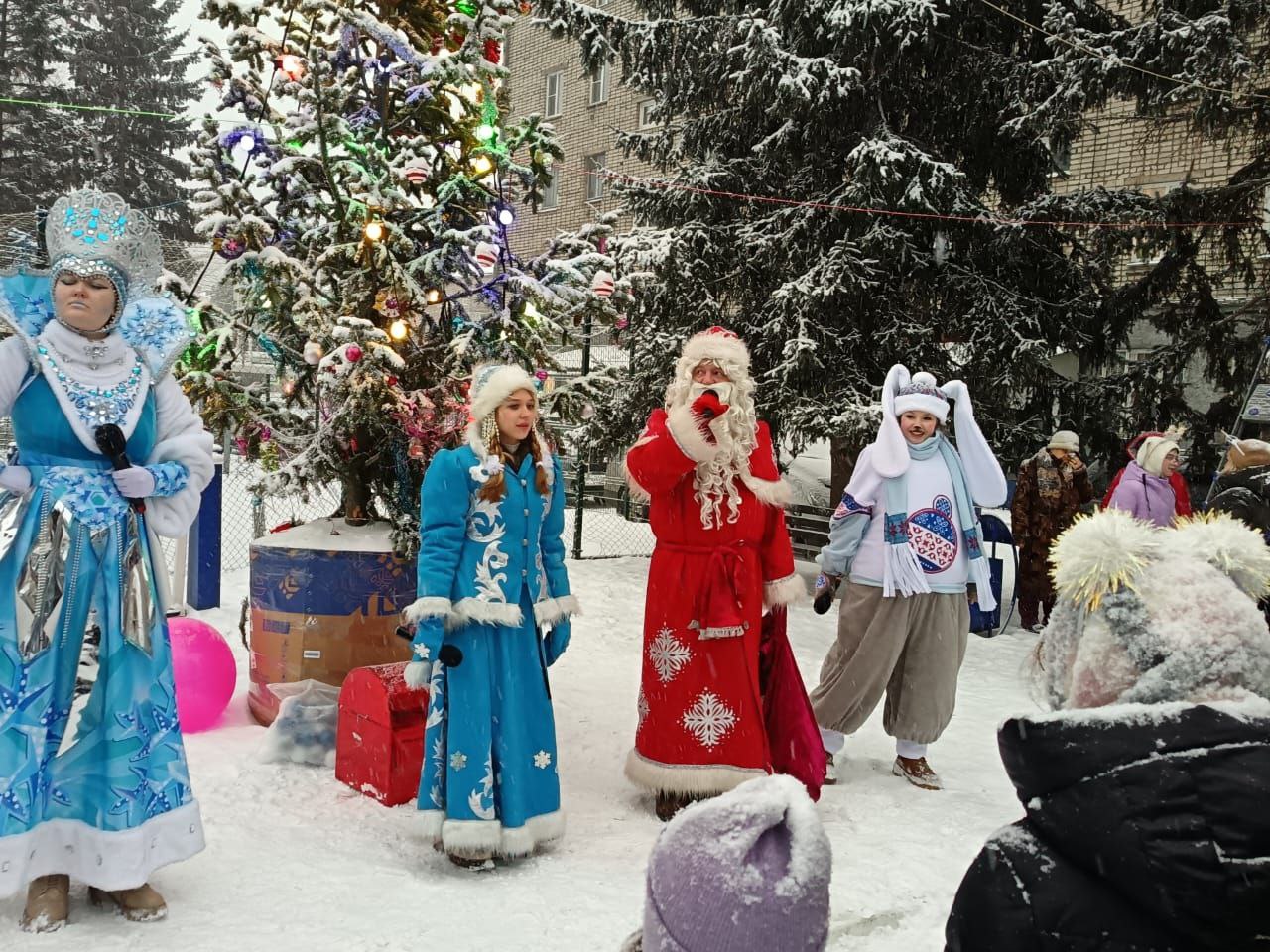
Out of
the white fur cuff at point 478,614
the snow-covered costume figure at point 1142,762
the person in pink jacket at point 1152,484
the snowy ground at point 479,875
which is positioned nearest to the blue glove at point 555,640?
the white fur cuff at point 478,614

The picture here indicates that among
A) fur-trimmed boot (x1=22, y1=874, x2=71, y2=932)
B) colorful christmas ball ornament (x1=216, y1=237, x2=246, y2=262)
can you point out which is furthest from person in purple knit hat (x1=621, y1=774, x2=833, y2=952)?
colorful christmas ball ornament (x1=216, y1=237, x2=246, y2=262)

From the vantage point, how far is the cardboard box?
5.37m

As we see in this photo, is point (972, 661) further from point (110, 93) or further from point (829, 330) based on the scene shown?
point (110, 93)

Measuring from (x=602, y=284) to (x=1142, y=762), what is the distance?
485 cm

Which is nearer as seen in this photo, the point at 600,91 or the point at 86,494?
the point at 86,494

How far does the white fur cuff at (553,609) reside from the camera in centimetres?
414

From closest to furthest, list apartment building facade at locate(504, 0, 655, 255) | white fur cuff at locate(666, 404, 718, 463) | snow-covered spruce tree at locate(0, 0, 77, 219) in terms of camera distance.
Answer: white fur cuff at locate(666, 404, 718, 463)
apartment building facade at locate(504, 0, 655, 255)
snow-covered spruce tree at locate(0, 0, 77, 219)

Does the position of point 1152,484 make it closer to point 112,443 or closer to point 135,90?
point 112,443

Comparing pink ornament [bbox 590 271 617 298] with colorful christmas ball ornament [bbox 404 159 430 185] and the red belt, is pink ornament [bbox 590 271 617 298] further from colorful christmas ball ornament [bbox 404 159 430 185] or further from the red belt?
the red belt

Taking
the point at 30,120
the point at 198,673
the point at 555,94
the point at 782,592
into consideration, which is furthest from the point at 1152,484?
the point at 30,120

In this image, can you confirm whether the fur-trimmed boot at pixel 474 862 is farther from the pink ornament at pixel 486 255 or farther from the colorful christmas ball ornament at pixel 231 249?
the colorful christmas ball ornament at pixel 231 249

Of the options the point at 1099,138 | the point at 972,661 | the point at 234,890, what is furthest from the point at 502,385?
the point at 1099,138

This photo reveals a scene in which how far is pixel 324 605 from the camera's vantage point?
5.37 metres

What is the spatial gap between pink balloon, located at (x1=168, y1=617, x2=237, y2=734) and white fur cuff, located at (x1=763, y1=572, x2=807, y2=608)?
2.97m
